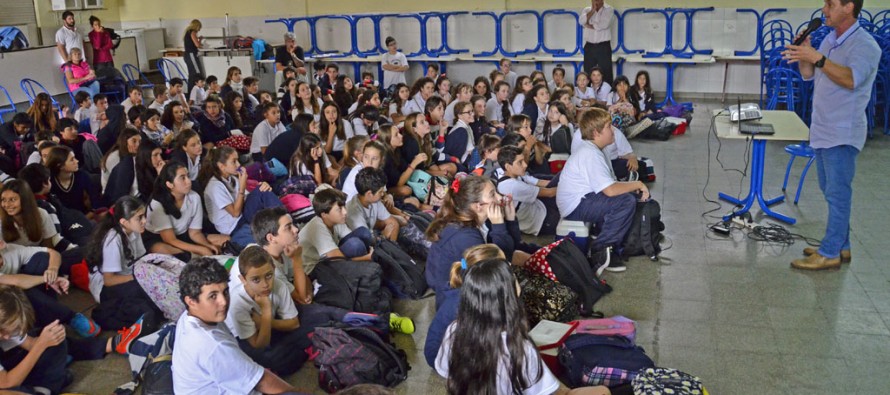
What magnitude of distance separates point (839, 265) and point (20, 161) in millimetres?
7265

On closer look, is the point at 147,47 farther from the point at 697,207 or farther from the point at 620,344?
the point at 620,344

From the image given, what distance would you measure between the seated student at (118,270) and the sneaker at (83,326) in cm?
8

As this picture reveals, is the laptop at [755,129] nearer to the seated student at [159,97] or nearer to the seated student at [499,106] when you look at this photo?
the seated student at [499,106]

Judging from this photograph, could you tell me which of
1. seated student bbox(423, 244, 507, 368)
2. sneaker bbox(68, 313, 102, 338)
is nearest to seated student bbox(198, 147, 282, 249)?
sneaker bbox(68, 313, 102, 338)

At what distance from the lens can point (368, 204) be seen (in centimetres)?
595

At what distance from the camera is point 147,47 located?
16969mm

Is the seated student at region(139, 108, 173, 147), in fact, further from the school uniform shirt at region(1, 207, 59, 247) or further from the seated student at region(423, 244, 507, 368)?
the seated student at region(423, 244, 507, 368)

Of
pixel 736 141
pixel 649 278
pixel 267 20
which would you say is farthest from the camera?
pixel 267 20

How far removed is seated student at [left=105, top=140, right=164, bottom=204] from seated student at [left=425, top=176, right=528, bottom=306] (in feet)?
9.18

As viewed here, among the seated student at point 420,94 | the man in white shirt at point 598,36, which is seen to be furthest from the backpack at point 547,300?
the man in white shirt at point 598,36

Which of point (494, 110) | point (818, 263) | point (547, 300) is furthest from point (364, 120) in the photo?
point (818, 263)

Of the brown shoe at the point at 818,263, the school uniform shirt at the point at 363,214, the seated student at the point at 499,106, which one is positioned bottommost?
the brown shoe at the point at 818,263

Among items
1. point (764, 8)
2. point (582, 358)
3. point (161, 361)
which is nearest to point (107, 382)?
point (161, 361)

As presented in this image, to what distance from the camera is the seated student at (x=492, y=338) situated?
3312 millimetres
